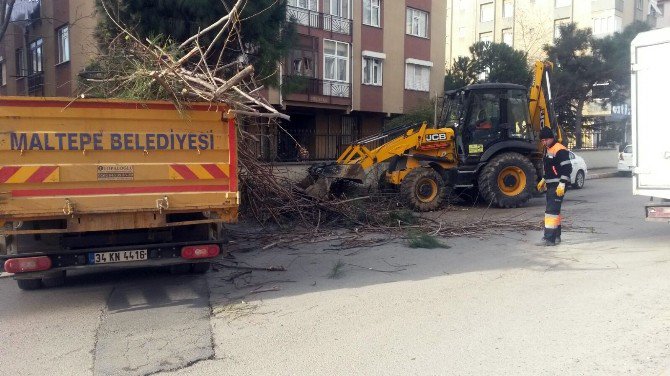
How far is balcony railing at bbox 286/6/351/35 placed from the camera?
25.4 metres

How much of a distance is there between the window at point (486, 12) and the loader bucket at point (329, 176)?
42.6 meters

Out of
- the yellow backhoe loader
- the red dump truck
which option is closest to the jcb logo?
the yellow backhoe loader

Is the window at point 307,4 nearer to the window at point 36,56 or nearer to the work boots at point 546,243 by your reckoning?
the window at point 36,56

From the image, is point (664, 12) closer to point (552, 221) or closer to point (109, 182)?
point (552, 221)

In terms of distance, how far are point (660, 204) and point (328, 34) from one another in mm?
19399

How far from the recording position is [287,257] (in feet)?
30.5

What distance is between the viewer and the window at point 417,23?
30516 mm

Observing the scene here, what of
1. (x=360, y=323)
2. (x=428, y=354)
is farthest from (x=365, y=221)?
(x=428, y=354)

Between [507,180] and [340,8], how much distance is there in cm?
1544

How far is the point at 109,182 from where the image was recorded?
6.42m

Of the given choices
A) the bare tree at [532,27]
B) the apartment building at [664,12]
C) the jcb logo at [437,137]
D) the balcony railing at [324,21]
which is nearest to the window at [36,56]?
the balcony railing at [324,21]

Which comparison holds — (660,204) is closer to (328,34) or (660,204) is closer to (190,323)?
(190,323)

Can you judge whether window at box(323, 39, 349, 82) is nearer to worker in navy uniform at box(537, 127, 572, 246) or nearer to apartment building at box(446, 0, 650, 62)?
worker in navy uniform at box(537, 127, 572, 246)

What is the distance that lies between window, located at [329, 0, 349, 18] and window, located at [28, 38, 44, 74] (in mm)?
12194
